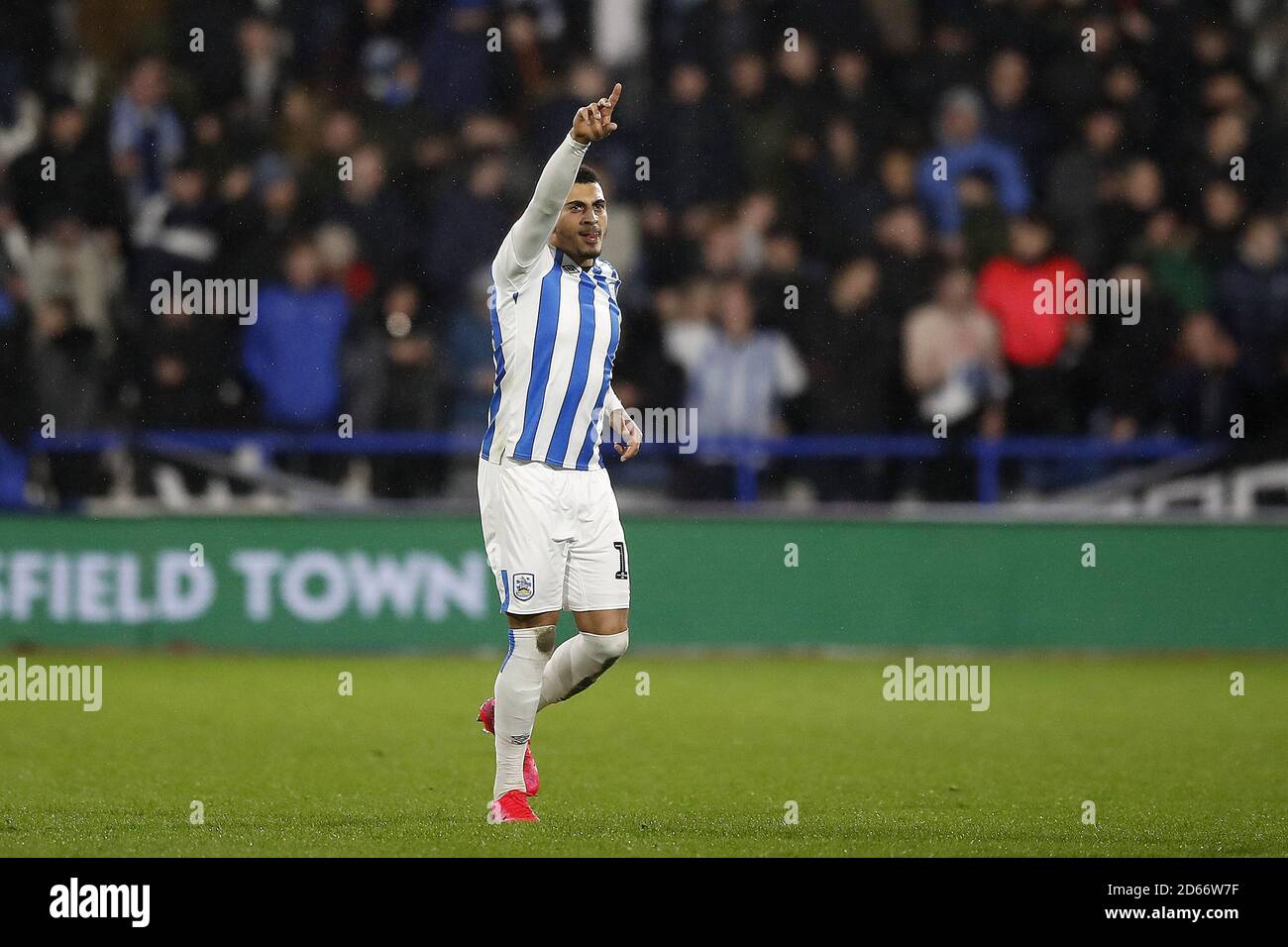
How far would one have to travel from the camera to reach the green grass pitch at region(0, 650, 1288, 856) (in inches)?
277

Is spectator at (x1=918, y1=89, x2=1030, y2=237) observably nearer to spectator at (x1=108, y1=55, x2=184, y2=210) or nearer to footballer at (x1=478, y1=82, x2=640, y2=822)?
spectator at (x1=108, y1=55, x2=184, y2=210)

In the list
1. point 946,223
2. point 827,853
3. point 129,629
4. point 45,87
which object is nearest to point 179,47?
point 45,87

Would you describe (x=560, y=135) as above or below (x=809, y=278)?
above

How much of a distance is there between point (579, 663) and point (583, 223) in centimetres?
168

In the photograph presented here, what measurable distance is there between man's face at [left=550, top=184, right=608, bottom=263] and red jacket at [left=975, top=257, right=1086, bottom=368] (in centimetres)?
655

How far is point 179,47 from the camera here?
15.0m

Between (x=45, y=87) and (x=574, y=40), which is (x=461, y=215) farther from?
(x=45, y=87)

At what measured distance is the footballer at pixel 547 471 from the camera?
745cm

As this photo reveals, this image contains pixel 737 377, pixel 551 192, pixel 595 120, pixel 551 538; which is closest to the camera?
pixel 595 120

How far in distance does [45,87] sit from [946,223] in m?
6.62

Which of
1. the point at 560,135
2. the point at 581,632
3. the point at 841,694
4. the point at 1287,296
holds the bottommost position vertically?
the point at 841,694

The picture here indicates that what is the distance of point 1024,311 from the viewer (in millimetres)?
13703

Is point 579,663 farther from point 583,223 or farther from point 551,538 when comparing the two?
point 583,223

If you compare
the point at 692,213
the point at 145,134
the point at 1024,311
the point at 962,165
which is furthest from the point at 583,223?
the point at 145,134
